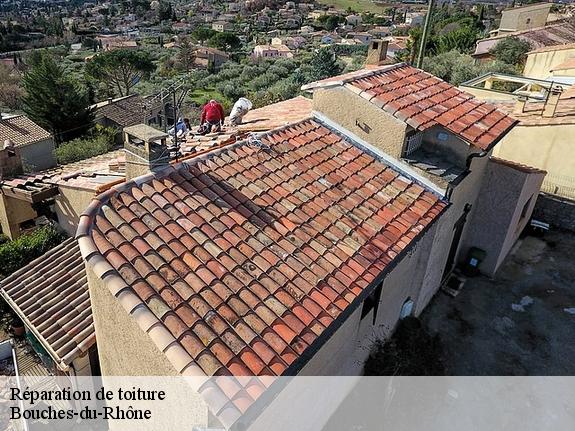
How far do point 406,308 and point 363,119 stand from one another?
15.5ft

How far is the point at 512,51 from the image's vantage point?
3722cm

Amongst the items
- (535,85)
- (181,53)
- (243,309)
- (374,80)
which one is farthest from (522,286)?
(181,53)

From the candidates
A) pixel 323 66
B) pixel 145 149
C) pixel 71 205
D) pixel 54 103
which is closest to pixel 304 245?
pixel 145 149

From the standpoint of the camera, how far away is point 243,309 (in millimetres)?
5859

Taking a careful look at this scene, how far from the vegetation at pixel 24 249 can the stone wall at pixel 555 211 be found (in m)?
17.2

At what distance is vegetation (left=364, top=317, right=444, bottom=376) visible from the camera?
9047 mm

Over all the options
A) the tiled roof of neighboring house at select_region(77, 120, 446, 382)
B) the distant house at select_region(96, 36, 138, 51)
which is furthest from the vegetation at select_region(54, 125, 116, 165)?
the distant house at select_region(96, 36, 138, 51)

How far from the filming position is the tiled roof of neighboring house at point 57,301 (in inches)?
334

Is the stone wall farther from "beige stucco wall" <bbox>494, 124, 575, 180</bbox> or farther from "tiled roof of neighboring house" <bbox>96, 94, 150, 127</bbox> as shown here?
"tiled roof of neighboring house" <bbox>96, 94, 150, 127</bbox>

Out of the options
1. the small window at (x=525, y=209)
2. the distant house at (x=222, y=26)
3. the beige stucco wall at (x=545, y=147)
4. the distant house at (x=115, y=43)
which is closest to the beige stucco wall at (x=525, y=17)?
the beige stucco wall at (x=545, y=147)

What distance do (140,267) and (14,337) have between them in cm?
893

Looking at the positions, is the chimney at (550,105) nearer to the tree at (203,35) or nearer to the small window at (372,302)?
the small window at (372,302)

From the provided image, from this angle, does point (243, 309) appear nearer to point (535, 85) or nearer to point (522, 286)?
point (522, 286)

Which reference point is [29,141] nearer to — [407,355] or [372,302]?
[372,302]
